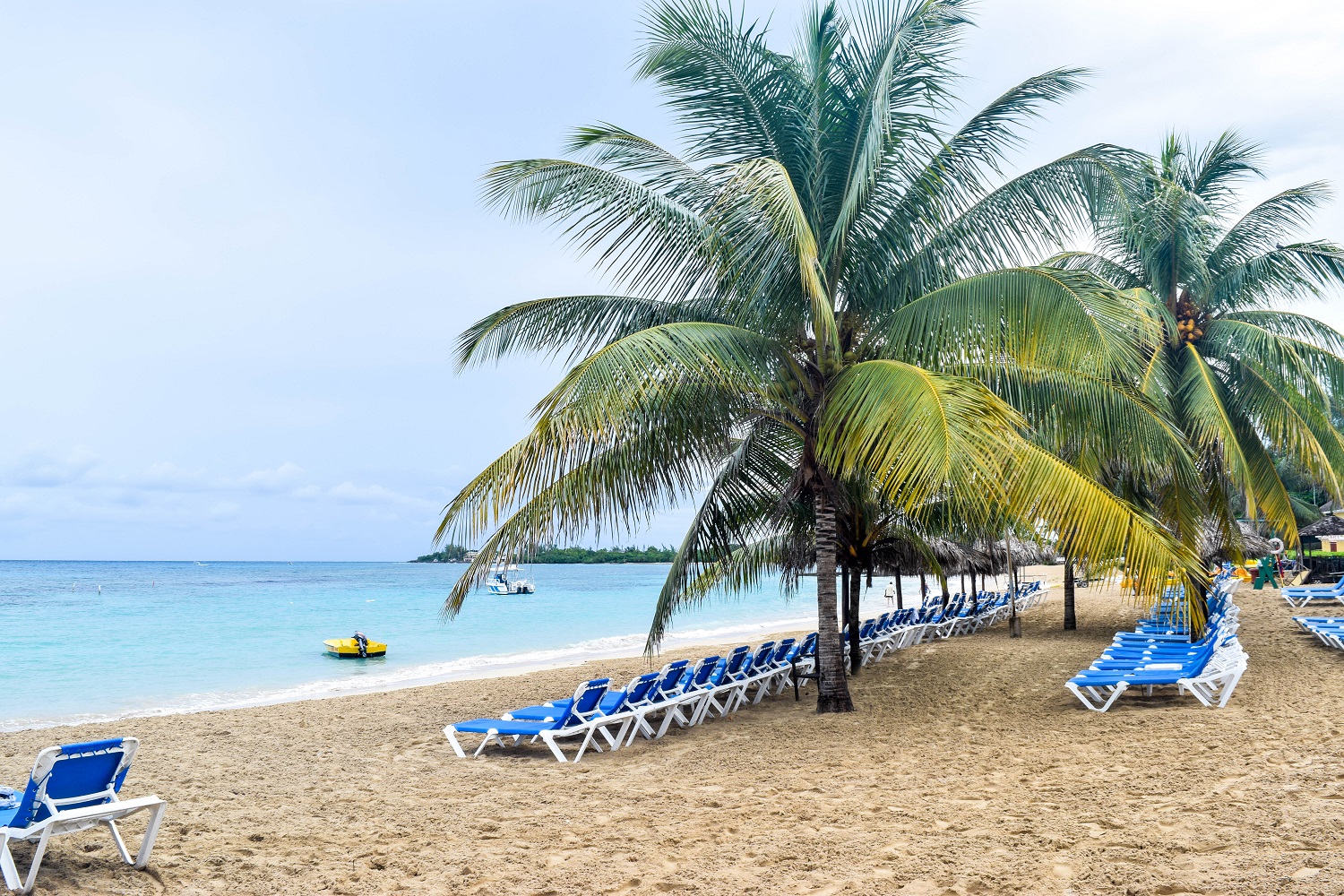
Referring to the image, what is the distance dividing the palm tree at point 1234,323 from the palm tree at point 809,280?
3.24 m

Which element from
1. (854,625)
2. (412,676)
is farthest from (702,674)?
(412,676)

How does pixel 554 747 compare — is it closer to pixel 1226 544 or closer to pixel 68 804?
pixel 68 804

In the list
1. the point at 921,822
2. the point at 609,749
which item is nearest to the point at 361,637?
the point at 609,749

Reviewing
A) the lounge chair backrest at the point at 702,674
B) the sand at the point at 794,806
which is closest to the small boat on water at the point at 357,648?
the sand at the point at 794,806

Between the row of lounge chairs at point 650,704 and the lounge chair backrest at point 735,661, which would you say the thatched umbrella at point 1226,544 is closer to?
the row of lounge chairs at point 650,704

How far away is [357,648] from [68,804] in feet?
62.8

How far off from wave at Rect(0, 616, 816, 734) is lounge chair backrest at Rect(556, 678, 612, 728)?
22.4ft

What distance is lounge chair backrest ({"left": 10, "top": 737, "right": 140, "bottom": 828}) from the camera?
14.0 feet

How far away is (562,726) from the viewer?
7.75 m

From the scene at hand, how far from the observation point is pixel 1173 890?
3.71 meters

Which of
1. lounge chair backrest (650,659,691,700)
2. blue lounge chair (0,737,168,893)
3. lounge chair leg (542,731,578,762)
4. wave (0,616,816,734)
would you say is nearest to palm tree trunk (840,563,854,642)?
lounge chair backrest (650,659,691,700)

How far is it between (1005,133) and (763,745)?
229 inches

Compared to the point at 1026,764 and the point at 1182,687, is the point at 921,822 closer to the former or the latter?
the point at 1026,764

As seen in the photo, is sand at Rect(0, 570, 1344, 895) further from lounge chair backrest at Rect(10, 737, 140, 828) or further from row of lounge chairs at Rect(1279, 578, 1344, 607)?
row of lounge chairs at Rect(1279, 578, 1344, 607)
